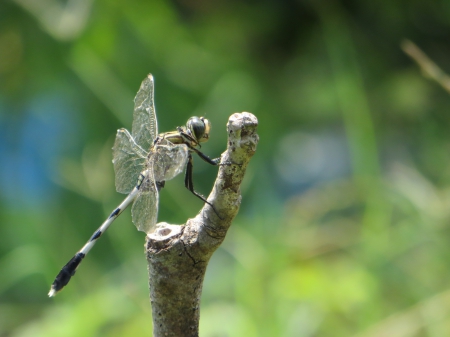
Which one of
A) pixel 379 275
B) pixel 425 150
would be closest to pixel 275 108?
pixel 425 150

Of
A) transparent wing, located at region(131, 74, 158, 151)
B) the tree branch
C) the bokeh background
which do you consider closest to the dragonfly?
transparent wing, located at region(131, 74, 158, 151)

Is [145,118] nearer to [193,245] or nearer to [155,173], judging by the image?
[155,173]

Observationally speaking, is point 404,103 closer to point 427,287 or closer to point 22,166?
point 427,287

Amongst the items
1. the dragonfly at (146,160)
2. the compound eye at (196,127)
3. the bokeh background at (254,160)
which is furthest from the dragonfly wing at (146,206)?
the bokeh background at (254,160)

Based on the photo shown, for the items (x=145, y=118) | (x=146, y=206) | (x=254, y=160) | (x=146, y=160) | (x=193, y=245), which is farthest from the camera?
(x=254, y=160)

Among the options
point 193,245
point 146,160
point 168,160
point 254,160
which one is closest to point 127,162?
point 146,160

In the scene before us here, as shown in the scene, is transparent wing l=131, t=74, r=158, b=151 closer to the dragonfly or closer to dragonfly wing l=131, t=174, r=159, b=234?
the dragonfly
